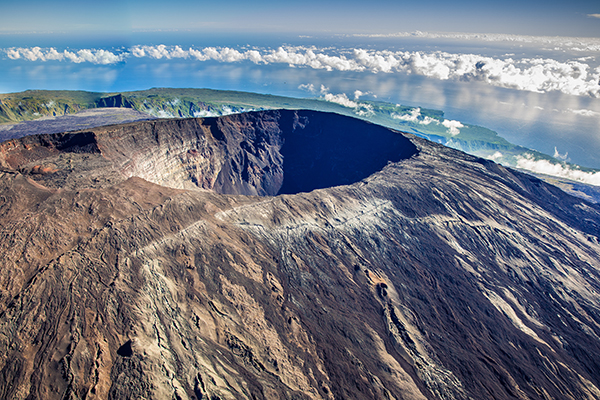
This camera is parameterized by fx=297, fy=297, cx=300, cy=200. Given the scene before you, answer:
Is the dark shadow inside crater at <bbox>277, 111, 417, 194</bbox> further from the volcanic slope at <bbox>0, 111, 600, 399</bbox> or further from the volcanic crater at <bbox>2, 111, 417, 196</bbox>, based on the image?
the volcanic slope at <bbox>0, 111, 600, 399</bbox>

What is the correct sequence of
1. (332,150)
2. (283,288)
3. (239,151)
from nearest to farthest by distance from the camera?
(283,288) < (239,151) < (332,150)

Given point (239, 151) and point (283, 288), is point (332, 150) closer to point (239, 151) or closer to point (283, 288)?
point (239, 151)

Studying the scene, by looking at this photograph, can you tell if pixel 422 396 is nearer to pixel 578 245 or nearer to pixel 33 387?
pixel 33 387

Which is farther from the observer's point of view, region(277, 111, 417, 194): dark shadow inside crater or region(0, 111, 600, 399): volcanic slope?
region(277, 111, 417, 194): dark shadow inside crater

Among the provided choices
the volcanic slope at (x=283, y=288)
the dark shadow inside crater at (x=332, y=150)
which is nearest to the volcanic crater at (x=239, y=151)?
the dark shadow inside crater at (x=332, y=150)

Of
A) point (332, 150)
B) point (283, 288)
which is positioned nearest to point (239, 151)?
point (332, 150)

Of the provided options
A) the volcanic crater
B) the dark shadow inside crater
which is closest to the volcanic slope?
the volcanic crater
